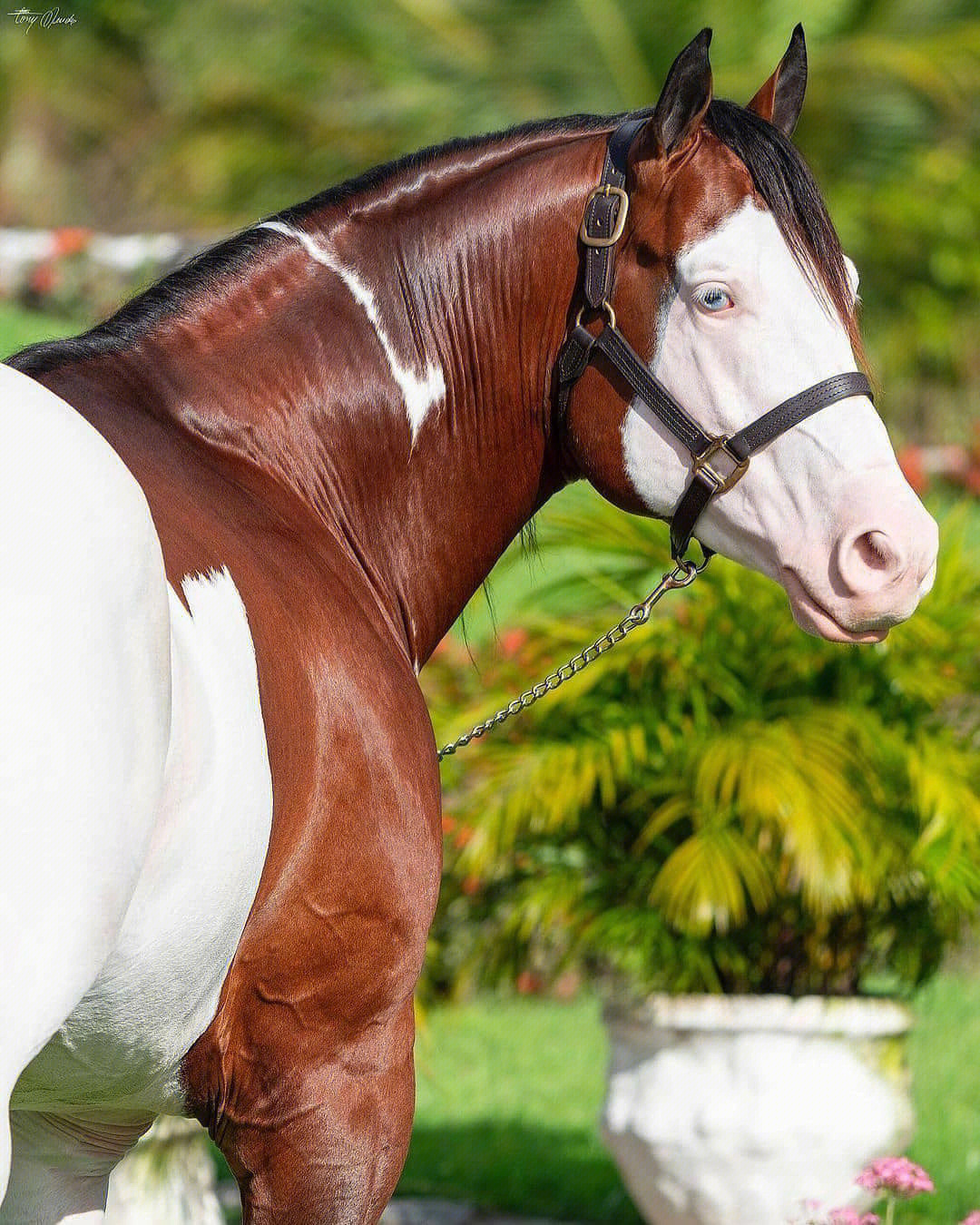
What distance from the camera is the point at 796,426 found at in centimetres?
214

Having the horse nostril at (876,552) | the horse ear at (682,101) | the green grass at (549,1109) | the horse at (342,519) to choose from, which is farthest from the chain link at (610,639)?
the green grass at (549,1109)

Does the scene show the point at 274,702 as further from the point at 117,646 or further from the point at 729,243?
the point at 729,243

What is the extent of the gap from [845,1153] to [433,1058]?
2576 mm

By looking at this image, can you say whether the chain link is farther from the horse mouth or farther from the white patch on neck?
the white patch on neck

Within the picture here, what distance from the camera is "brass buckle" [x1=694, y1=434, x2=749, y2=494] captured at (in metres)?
2.21

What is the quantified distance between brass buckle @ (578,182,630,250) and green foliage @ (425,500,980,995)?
1.98m

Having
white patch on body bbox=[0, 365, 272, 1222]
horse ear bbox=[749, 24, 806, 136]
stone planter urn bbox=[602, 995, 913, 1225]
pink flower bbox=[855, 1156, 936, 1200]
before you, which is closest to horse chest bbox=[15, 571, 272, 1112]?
white patch on body bbox=[0, 365, 272, 1222]

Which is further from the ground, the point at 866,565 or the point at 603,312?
the point at 603,312

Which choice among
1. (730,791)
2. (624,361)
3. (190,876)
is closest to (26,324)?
(730,791)

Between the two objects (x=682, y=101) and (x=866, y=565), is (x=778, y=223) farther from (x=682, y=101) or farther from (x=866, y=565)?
(x=866, y=565)

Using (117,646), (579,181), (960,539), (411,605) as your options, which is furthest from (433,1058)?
(117,646)

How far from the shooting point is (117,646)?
1503 mm

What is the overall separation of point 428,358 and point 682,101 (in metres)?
0.53

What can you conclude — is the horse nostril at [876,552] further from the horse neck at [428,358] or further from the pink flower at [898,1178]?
the pink flower at [898,1178]
